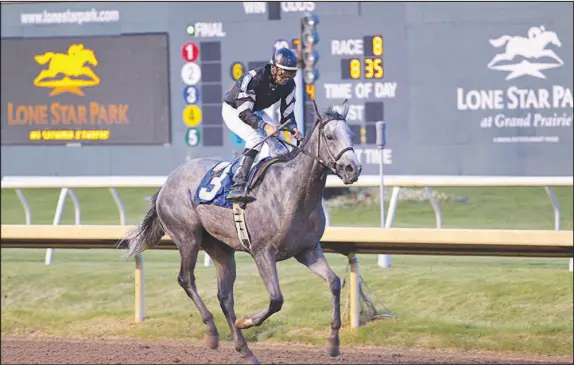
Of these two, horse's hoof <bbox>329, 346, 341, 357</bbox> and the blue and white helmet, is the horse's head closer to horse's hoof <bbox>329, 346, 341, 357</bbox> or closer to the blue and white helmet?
the blue and white helmet

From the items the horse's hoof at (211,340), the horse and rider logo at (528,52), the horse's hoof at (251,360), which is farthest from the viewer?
the horse and rider logo at (528,52)

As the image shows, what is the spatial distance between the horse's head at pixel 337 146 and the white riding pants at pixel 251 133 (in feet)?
1.62

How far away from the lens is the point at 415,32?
14.9 meters

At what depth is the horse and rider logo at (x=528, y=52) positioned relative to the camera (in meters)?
14.8

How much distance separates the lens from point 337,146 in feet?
19.3

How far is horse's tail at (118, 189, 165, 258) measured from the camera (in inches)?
294

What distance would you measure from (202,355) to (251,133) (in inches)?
82.3

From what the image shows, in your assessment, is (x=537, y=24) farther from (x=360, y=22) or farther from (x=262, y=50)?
(x=262, y=50)

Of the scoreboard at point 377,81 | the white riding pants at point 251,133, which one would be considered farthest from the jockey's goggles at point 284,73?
the scoreboard at point 377,81

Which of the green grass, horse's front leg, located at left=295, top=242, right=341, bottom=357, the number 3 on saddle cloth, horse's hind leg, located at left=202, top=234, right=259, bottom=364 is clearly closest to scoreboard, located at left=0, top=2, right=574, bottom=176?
the green grass

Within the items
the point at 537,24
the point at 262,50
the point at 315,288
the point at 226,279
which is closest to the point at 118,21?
the point at 262,50

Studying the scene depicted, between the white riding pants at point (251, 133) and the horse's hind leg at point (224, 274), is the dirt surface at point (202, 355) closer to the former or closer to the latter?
the horse's hind leg at point (224, 274)

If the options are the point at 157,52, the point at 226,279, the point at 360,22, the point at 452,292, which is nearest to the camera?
the point at 226,279

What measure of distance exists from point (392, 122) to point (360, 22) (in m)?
1.41
